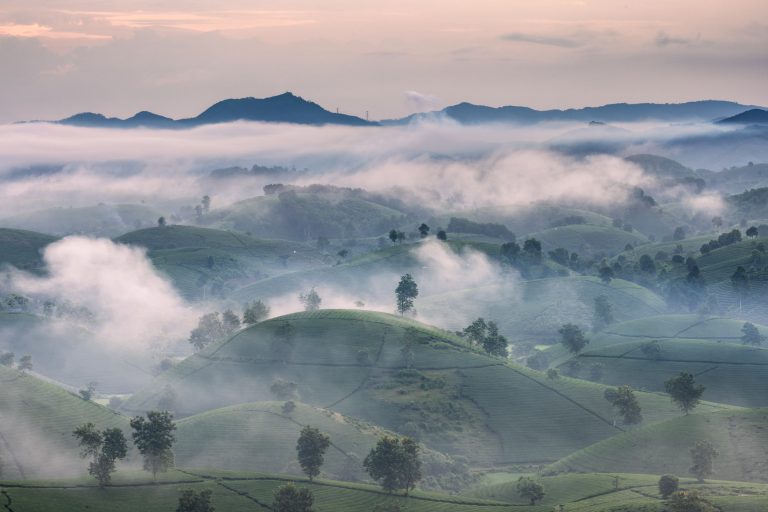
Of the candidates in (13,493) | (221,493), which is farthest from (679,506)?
→ (13,493)

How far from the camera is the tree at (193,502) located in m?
178

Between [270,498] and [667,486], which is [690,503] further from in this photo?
[270,498]

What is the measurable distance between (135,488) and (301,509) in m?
33.1

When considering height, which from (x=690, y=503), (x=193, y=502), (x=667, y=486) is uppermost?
(x=667, y=486)

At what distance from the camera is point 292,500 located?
183125 mm

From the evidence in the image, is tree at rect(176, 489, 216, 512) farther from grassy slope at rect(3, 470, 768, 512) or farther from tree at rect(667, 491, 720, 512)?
tree at rect(667, 491, 720, 512)

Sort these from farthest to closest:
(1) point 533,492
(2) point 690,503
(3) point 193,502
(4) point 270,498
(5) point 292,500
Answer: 1. (1) point 533,492
2. (4) point 270,498
3. (5) point 292,500
4. (3) point 193,502
5. (2) point 690,503

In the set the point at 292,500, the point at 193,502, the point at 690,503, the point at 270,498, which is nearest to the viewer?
the point at 690,503

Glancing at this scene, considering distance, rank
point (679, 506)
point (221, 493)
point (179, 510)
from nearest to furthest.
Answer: point (679, 506)
point (179, 510)
point (221, 493)

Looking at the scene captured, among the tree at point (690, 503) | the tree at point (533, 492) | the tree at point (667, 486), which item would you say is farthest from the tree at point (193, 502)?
the tree at point (667, 486)

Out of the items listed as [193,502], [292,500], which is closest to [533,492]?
[292,500]

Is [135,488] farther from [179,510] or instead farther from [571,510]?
[571,510]

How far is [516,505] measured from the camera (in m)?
195

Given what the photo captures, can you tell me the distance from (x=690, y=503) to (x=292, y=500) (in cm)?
6611
